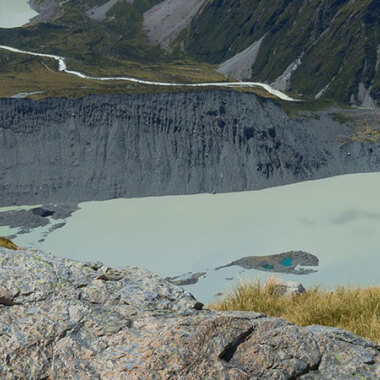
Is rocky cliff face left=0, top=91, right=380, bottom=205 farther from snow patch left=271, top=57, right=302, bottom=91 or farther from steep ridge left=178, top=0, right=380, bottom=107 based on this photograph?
snow patch left=271, top=57, right=302, bottom=91

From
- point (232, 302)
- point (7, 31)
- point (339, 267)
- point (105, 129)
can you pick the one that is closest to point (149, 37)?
point (7, 31)

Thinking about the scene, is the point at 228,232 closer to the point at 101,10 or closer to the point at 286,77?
→ the point at 286,77

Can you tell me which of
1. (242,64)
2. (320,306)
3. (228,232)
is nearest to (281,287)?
(320,306)

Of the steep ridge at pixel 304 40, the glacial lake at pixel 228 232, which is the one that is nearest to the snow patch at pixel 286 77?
the steep ridge at pixel 304 40

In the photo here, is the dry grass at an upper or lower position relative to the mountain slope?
lower

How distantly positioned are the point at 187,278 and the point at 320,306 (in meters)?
30.5

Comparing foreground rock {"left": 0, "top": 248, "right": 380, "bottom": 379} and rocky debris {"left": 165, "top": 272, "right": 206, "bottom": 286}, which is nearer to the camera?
foreground rock {"left": 0, "top": 248, "right": 380, "bottom": 379}

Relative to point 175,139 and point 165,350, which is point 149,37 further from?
point 165,350

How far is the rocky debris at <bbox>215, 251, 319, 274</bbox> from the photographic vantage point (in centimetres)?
3816

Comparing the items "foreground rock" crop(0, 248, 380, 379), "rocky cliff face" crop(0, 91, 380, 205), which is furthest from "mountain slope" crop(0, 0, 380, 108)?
"foreground rock" crop(0, 248, 380, 379)

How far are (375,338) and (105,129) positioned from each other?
61.3m

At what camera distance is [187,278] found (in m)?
38.0

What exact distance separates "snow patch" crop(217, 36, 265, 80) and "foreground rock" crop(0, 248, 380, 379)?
122 metres

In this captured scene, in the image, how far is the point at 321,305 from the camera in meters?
7.95
